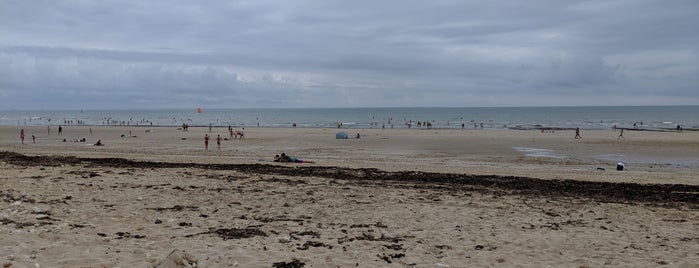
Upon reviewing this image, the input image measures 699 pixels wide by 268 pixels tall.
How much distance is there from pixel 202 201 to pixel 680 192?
38.9ft

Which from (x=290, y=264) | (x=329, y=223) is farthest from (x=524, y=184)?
(x=290, y=264)

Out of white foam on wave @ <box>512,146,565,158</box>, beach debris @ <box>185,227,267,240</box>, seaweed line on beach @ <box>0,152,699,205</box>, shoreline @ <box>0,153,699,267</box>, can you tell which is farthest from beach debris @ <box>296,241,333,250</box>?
white foam on wave @ <box>512,146,565,158</box>

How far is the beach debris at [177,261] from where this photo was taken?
5.59 meters

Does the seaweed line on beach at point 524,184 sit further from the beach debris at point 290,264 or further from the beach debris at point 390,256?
the beach debris at point 290,264

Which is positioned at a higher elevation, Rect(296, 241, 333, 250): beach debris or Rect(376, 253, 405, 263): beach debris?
Rect(296, 241, 333, 250): beach debris

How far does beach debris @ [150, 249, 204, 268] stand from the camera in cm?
559

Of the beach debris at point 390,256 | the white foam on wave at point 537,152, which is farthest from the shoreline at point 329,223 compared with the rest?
the white foam on wave at point 537,152

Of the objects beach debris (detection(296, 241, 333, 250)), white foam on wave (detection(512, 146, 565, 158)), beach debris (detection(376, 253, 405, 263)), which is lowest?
white foam on wave (detection(512, 146, 565, 158))

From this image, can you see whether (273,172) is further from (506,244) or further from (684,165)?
(684,165)

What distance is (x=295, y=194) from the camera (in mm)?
11773

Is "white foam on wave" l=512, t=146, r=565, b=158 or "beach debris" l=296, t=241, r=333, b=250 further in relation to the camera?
"white foam on wave" l=512, t=146, r=565, b=158

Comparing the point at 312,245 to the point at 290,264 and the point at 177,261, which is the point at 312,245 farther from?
the point at 177,261

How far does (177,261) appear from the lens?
569 cm

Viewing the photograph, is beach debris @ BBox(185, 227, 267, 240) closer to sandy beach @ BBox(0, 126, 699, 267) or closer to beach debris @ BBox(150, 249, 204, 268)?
sandy beach @ BBox(0, 126, 699, 267)
